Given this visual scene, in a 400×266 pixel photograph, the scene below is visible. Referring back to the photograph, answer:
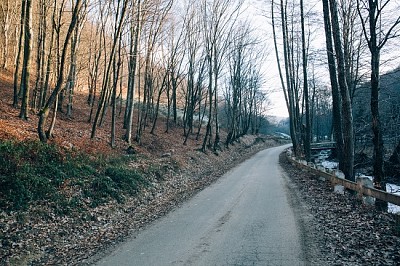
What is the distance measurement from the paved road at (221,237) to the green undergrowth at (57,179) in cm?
247

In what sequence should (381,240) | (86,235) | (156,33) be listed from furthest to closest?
(156,33) < (86,235) < (381,240)

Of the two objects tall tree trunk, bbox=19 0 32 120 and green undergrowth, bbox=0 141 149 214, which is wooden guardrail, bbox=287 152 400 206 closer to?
green undergrowth, bbox=0 141 149 214

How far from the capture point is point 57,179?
964cm

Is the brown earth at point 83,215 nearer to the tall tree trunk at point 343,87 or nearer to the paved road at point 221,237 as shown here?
the paved road at point 221,237

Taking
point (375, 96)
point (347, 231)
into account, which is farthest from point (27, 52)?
point (347, 231)

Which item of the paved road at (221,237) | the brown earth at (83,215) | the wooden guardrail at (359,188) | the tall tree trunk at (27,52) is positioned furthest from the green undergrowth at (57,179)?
the wooden guardrail at (359,188)

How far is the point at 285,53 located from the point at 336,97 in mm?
12251

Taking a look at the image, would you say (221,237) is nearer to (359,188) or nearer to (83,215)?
(83,215)

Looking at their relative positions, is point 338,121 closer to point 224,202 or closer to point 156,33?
point 224,202

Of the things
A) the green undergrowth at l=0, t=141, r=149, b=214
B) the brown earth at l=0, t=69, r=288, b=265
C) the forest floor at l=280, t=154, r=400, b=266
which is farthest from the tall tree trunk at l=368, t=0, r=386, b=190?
the green undergrowth at l=0, t=141, r=149, b=214

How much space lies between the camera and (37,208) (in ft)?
26.1

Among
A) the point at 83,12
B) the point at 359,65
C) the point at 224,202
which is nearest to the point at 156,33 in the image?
the point at 83,12

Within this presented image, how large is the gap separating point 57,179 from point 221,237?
18.1 feet

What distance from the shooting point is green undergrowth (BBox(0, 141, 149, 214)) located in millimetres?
8180
